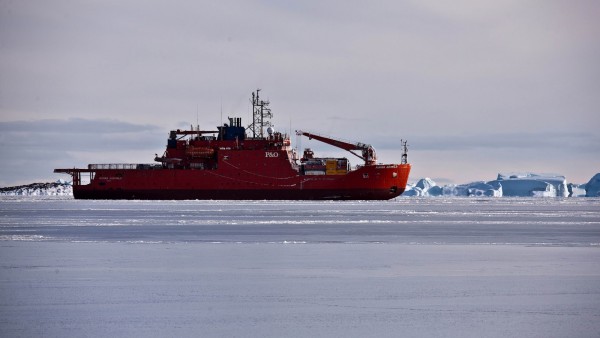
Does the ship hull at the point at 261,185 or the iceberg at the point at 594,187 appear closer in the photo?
the ship hull at the point at 261,185

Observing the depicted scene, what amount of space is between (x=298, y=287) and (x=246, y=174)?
50.1 metres

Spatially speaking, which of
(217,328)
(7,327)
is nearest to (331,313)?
(217,328)

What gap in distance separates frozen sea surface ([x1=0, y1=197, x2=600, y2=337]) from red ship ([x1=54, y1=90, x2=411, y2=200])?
1667 inches

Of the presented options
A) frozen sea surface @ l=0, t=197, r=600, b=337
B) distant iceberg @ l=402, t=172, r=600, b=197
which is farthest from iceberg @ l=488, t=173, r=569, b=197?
frozen sea surface @ l=0, t=197, r=600, b=337

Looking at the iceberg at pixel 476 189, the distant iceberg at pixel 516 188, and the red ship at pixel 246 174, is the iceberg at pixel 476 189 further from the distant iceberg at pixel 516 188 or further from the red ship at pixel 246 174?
the red ship at pixel 246 174

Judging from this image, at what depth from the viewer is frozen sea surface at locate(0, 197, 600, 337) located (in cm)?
747

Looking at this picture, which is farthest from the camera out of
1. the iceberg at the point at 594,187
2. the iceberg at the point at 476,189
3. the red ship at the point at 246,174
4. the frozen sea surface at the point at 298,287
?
the iceberg at the point at 476,189

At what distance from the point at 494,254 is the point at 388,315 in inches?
250

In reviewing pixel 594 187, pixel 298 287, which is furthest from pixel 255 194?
pixel 298 287

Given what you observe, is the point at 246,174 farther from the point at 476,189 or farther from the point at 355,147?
the point at 476,189

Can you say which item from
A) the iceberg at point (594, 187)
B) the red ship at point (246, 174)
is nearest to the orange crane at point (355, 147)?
the red ship at point (246, 174)

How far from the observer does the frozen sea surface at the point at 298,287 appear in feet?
24.5

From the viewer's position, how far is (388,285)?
1003 centimetres

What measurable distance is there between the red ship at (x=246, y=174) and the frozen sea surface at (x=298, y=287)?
139 feet
